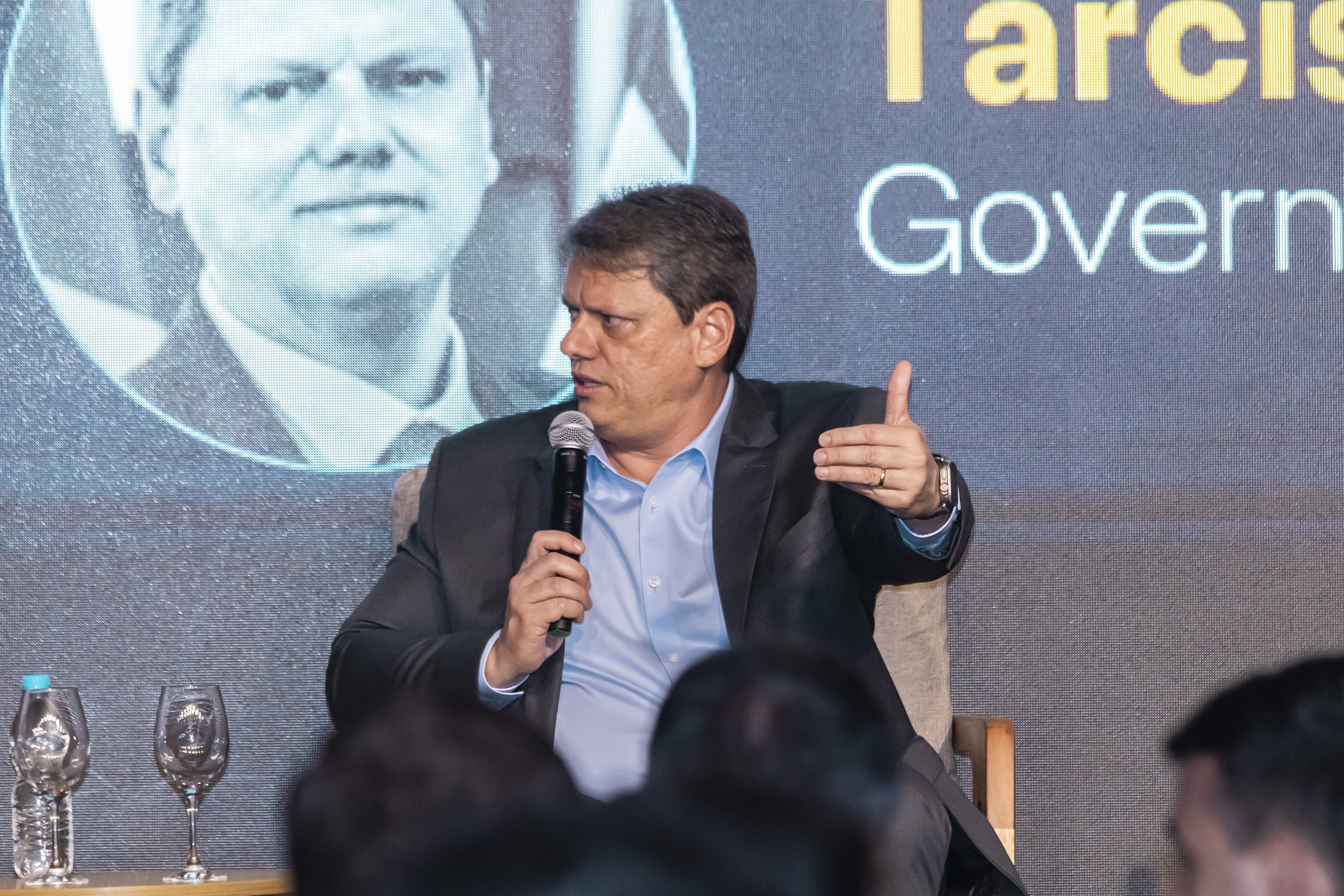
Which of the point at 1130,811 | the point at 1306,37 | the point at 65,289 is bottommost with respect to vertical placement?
the point at 1130,811

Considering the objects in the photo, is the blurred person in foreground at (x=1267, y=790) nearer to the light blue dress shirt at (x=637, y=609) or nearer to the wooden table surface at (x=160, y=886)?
the light blue dress shirt at (x=637, y=609)

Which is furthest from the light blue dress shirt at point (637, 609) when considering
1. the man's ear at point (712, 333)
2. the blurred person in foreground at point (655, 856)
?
the blurred person in foreground at point (655, 856)

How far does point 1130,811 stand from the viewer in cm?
259

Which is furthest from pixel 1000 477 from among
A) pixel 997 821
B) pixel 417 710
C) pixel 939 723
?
pixel 417 710

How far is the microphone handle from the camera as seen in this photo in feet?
5.91

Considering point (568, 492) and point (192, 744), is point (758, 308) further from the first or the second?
point (192, 744)

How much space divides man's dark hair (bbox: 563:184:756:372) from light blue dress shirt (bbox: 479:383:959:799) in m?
0.22

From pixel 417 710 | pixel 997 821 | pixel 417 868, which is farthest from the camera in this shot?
pixel 997 821

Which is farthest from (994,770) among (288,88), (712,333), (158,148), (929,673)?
(158,148)

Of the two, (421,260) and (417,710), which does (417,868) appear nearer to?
(417,710)

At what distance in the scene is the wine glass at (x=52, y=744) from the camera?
84.0 inches

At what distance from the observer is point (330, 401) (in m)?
2.59

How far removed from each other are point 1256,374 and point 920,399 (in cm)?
61

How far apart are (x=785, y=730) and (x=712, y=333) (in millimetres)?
1681
